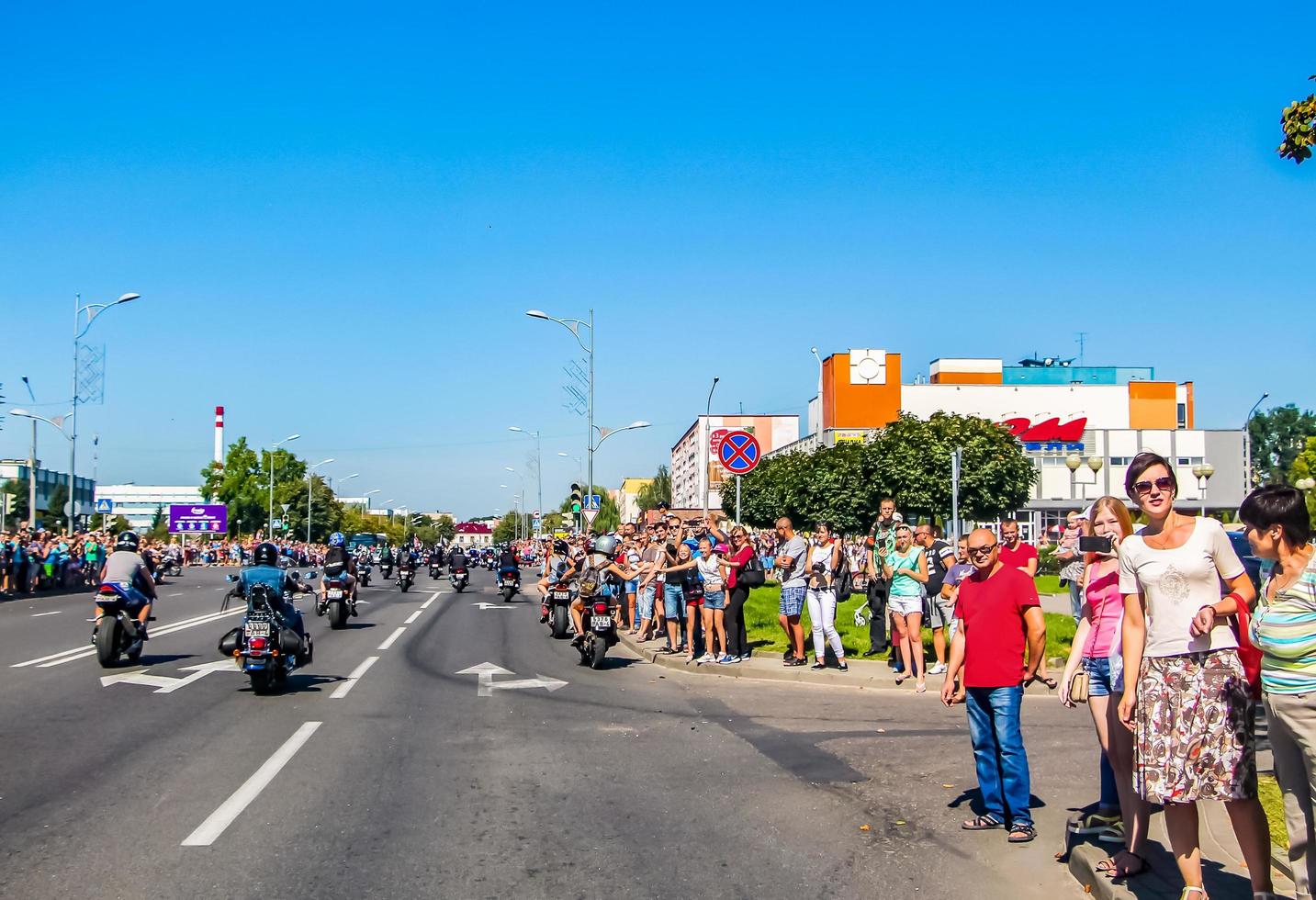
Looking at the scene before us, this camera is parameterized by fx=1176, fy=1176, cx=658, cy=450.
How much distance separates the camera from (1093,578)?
6.80 meters

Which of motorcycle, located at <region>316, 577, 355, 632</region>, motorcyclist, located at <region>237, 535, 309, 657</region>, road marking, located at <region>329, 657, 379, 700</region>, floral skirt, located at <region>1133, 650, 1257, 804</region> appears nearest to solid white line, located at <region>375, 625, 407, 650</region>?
motorcycle, located at <region>316, 577, 355, 632</region>

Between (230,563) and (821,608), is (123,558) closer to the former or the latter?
(821,608)

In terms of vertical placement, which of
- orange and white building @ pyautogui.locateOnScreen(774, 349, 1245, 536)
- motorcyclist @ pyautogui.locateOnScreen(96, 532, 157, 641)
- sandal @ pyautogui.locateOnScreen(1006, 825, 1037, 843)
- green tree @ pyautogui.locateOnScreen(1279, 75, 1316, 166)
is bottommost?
sandal @ pyautogui.locateOnScreen(1006, 825, 1037, 843)

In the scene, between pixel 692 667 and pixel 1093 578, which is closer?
pixel 1093 578

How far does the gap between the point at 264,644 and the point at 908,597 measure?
7208 millimetres

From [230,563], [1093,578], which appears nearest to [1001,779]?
[1093,578]

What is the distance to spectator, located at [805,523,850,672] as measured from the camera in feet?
47.9

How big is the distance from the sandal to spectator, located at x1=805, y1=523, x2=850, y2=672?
7599 mm

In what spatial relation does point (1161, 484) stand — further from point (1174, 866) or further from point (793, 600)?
point (793, 600)

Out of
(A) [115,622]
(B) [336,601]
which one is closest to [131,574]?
(A) [115,622]

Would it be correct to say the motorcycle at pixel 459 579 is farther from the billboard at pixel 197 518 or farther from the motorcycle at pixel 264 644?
the billboard at pixel 197 518

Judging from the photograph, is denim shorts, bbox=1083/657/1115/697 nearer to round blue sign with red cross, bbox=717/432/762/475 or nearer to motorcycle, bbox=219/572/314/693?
motorcycle, bbox=219/572/314/693

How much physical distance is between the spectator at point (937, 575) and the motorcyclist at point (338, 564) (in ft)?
38.4

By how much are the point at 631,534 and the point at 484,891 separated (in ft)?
69.5
